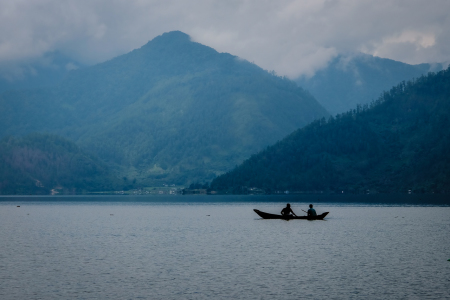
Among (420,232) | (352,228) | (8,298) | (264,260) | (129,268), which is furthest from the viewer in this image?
(352,228)

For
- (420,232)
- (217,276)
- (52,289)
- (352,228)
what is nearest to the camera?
(52,289)

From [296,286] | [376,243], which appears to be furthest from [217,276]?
[376,243]

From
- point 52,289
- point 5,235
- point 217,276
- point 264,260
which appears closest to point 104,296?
point 52,289

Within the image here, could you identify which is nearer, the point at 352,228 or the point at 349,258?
the point at 349,258

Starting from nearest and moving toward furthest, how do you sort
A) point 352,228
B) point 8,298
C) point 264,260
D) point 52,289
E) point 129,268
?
point 8,298, point 52,289, point 129,268, point 264,260, point 352,228

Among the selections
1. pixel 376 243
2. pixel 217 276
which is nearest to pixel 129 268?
pixel 217 276

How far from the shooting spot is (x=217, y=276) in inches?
2511

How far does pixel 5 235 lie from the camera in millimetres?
115938

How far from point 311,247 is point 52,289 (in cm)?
4533

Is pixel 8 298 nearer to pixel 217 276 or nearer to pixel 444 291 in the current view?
pixel 217 276

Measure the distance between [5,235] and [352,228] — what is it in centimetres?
7423

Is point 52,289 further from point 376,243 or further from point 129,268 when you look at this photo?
point 376,243

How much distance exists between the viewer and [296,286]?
57.5 metres

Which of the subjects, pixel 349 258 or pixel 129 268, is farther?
pixel 349 258
